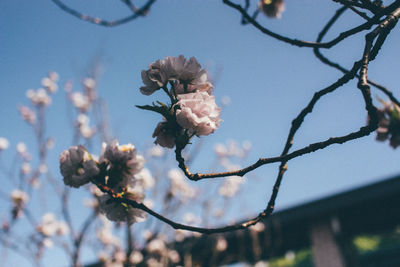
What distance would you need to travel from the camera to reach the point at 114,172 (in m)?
1.29

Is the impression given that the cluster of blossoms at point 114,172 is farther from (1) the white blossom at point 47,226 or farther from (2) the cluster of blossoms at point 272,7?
(1) the white blossom at point 47,226

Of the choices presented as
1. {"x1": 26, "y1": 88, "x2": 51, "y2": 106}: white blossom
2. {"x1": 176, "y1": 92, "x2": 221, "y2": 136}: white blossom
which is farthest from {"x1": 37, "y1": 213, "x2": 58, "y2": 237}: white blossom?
{"x1": 176, "y1": 92, "x2": 221, "y2": 136}: white blossom

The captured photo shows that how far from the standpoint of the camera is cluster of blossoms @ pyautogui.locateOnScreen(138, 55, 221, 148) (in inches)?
38.8

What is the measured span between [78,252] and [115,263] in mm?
2482

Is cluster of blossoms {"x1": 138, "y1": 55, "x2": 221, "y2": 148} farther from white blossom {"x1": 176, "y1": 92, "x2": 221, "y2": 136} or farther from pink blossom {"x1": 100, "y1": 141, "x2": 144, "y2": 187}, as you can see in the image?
pink blossom {"x1": 100, "y1": 141, "x2": 144, "y2": 187}

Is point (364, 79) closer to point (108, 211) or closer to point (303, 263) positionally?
point (108, 211)

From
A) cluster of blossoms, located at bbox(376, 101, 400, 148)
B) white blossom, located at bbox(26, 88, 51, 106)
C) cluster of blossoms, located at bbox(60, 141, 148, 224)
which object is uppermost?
white blossom, located at bbox(26, 88, 51, 106)

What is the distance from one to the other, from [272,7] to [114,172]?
173cm

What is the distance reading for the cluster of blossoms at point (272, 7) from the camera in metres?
2.31

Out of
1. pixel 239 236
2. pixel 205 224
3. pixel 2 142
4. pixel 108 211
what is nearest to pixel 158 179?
pixel 205 224

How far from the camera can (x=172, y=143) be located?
3.58 feet

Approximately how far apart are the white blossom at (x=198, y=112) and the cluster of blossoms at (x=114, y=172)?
408mm

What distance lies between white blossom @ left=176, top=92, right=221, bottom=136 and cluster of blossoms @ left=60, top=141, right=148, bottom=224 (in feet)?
1.34

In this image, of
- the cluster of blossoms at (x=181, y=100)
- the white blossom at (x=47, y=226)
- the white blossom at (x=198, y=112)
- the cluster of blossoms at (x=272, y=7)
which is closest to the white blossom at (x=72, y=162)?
the cluster of blossoms at (x=181, y=100)
